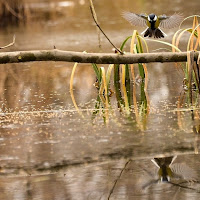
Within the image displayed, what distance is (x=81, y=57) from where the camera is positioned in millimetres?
5586

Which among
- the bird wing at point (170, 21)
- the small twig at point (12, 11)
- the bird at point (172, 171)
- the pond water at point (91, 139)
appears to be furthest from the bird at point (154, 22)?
the small twig at point (12, 11)

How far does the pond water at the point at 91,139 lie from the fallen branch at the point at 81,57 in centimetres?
46

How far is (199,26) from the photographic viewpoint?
686 centimetres

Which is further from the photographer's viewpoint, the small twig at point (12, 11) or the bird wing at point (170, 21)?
the small twig at point (12, 11)

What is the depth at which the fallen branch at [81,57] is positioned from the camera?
546 centimetres

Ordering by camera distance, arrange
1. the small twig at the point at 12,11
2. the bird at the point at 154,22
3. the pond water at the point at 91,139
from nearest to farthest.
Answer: the pond water at the point at 91,139 → the bird at the point at 154,22 → the small twig at the point at 12,11

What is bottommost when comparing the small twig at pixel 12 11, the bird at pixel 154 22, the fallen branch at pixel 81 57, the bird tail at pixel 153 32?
the fallen branch at pixel 81 57

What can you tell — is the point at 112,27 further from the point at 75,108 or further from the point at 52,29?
the point at 75,108

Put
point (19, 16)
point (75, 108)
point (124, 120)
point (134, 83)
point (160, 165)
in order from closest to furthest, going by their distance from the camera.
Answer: point (160, 165), point (124, 120), point (75, 108), point (134, 83), point (19, 16)

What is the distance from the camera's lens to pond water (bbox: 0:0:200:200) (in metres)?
3.84

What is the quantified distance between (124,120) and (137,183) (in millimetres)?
1741

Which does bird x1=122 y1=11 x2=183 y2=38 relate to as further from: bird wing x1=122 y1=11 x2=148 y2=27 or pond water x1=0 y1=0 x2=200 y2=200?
pond water x1=0 y1=0 x2=200 y2=200

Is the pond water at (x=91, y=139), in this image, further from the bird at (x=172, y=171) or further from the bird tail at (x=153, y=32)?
the bird tail at (x=153, y=32)

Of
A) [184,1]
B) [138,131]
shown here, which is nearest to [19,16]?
[184,1]
